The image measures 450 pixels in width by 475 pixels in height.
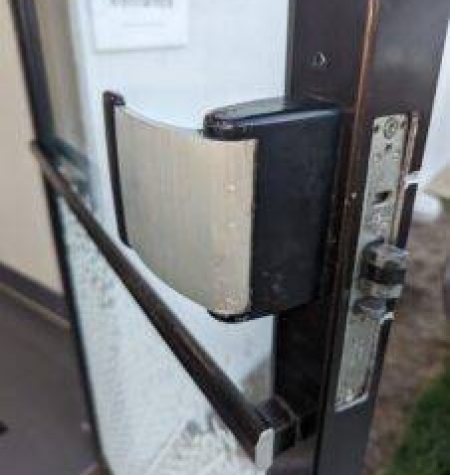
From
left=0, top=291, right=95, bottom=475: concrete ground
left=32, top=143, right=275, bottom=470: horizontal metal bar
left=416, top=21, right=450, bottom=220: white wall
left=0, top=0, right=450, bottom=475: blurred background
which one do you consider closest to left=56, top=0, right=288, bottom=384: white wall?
left=0, top=0, right=450, bottom=475: blurred background

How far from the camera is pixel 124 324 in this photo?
3.46 ft

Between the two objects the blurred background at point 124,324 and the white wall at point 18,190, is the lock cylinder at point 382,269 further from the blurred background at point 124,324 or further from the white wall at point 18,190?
the white wall at point 18,190

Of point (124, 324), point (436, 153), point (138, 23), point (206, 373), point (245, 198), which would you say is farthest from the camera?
point (436, 153)

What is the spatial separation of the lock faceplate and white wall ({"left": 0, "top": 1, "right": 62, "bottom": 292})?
1.44 m

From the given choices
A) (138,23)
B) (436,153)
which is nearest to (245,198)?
(138,23)

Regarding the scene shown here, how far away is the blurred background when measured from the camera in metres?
0.86

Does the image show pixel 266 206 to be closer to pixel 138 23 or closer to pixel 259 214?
pixel 259 214

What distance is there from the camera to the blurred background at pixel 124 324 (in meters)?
0.86

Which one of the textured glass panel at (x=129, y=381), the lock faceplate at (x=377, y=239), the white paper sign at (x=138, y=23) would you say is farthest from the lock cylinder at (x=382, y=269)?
the white paper sign at (x=138, y=23)

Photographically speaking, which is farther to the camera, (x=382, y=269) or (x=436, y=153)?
(x=436, y=153)

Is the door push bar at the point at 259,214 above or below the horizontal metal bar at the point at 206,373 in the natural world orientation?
above

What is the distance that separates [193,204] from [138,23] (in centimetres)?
65

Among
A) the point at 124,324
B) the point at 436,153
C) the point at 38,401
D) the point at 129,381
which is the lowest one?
the point at 38,401

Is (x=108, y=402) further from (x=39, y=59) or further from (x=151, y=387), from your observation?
(x=39, y=59)
